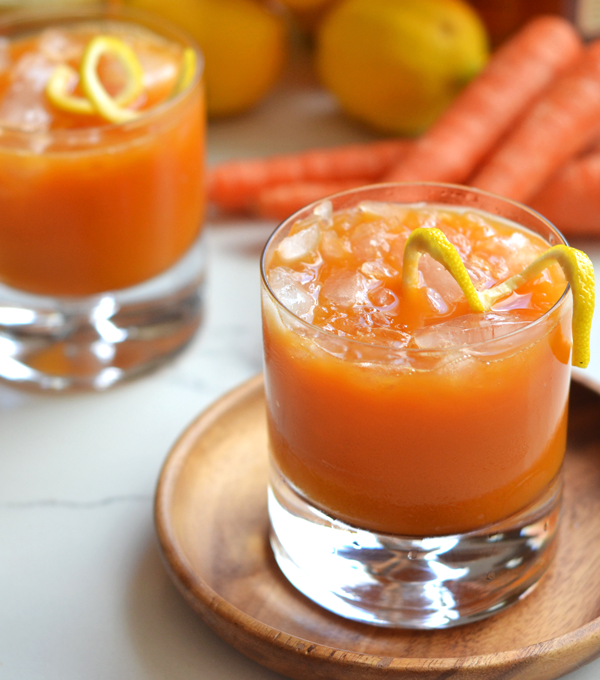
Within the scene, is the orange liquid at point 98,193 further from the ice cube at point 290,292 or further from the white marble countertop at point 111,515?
the ice cube at point 290,292

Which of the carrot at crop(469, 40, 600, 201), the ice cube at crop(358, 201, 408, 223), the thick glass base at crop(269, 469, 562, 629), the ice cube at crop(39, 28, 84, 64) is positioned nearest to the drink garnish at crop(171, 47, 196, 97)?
the ice cube at crop(39, 28, 84, 64)

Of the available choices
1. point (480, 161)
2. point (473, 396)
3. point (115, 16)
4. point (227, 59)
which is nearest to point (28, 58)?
point (115, 16)

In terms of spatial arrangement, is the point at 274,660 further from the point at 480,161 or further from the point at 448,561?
the point at 480,161

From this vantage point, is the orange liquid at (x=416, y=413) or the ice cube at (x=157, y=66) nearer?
the orange liquid at (x=416, y=413)

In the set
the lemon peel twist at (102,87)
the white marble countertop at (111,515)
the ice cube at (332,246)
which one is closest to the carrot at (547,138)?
the white marble countertop at (111,515)

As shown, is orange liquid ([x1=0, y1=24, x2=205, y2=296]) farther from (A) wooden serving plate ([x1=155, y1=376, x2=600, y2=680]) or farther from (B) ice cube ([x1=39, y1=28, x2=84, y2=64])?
(A) wooden serving plate ([x1=155, y1=376, x2=600, y2=680])

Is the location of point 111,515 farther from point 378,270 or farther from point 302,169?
point 302,169
